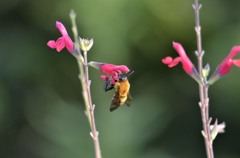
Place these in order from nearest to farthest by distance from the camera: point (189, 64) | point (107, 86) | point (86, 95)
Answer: point (86, 95) < point (189, 64) < point (107, 86)

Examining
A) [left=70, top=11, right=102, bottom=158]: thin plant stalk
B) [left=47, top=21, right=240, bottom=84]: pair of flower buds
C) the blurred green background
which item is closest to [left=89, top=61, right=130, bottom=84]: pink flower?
[left=47, top=21, right=240, bottom=84]: pair of flower buds

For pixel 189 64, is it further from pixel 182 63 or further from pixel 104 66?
pixel 104 66

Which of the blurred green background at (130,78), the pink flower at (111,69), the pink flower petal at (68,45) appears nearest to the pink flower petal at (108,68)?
the pink flower at (111,69)

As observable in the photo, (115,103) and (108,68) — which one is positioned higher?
(108,68)

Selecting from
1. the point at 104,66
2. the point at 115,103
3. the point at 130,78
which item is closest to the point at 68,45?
the point at 104,66

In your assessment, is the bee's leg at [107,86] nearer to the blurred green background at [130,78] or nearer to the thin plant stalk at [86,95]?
the thin plant stalk at [86,95]

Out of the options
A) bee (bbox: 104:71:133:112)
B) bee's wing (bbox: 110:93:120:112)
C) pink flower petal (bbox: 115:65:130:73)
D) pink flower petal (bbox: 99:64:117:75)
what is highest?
pink flower petal (bbox: 99:64:117:75)

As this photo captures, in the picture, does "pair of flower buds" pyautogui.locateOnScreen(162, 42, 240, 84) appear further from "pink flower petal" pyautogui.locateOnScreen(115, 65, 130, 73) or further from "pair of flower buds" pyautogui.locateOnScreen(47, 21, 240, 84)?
"pink flower petal" pyautogui.locateOnScreen(115, 65, 130, 73)
